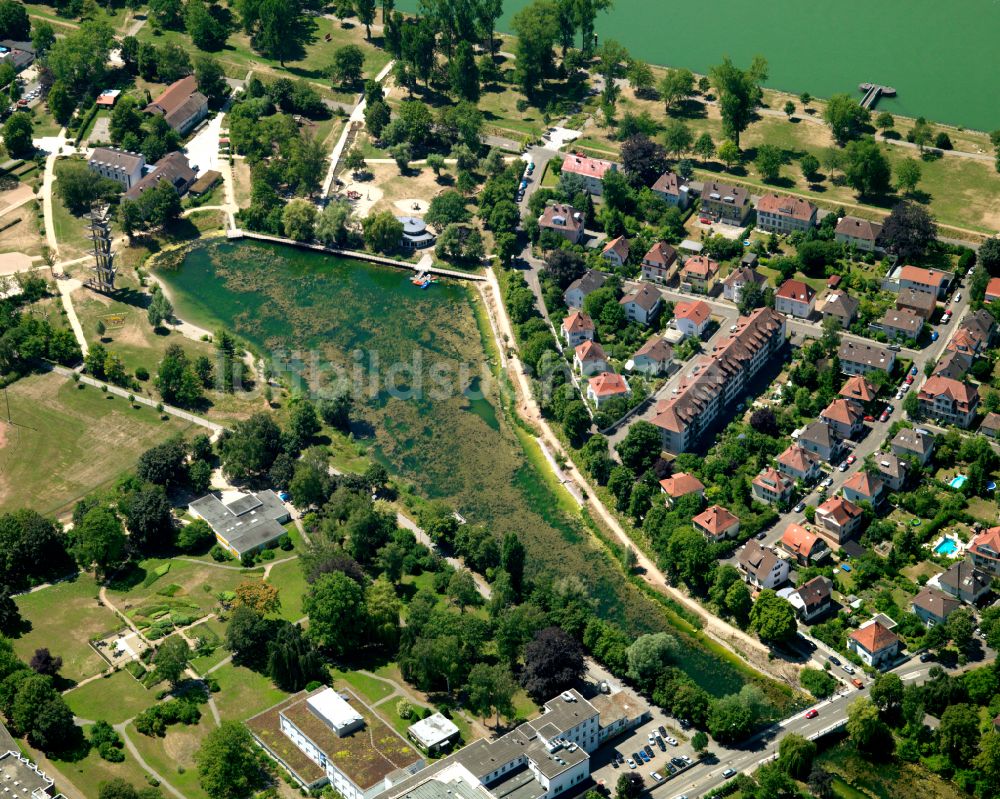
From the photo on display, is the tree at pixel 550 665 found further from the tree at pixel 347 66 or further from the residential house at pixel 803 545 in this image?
the tree at pixel 347 66

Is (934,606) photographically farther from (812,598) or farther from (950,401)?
(950,401)

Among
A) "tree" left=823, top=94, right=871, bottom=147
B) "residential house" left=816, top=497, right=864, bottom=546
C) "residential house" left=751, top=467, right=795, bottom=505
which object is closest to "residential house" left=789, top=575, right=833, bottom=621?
"residential house" left=816, top=497, right=864, bottom=546

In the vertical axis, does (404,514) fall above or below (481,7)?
below

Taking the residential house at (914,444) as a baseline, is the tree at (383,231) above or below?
below

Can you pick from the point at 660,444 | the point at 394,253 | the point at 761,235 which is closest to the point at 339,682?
the point at 660,444

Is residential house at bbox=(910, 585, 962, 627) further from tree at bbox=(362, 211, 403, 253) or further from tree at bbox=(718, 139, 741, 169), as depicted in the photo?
tree at bbox=(362, 211, 403, 253)

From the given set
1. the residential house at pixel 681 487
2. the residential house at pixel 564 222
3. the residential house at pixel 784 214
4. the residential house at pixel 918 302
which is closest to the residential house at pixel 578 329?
the residential house at pixel 564 222

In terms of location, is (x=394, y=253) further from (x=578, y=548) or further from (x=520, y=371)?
(x=578, y=548)

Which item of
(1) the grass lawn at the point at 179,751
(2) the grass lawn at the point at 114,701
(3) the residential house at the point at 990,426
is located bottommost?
(2) the grass lawn at the point at 114,701
